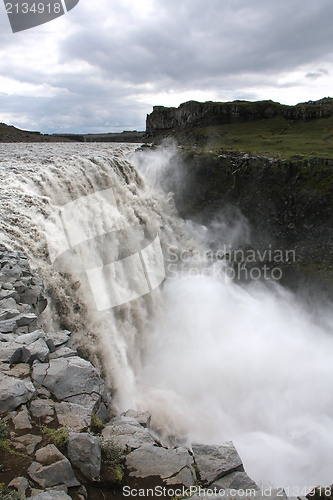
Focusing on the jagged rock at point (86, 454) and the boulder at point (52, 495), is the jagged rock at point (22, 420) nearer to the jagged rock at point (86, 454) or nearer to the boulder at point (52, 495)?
the jagged rock at point (86, 454)

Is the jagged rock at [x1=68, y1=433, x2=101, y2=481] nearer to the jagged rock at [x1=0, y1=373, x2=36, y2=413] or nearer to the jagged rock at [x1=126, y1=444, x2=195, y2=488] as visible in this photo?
the jagged rock at [x1=126, y1=444, x2=195, y2=488]

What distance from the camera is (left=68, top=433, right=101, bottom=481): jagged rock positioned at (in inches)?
263

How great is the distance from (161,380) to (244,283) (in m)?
18.2

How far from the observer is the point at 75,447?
22.6 ft

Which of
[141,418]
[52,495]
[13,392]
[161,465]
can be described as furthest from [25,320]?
[161,465]

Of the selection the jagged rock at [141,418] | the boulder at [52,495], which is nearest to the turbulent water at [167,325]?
the jagged rock at [141,418]

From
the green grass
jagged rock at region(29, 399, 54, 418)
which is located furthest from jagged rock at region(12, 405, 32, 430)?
the green grass

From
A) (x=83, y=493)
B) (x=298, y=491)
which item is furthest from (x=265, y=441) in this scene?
(x=83, y=493)

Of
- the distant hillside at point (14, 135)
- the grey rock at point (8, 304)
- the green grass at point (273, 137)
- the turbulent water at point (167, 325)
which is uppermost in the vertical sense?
the distant hillside at point (14, 135)

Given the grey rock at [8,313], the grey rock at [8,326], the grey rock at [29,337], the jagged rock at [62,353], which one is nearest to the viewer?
the grey rock at [29,337]

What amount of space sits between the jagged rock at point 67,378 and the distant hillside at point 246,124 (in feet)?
144

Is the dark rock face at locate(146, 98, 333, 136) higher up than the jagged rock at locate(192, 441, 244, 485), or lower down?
higher up

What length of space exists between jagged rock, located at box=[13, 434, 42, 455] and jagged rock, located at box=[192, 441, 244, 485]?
3.73 m

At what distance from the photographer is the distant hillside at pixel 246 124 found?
171 ft
